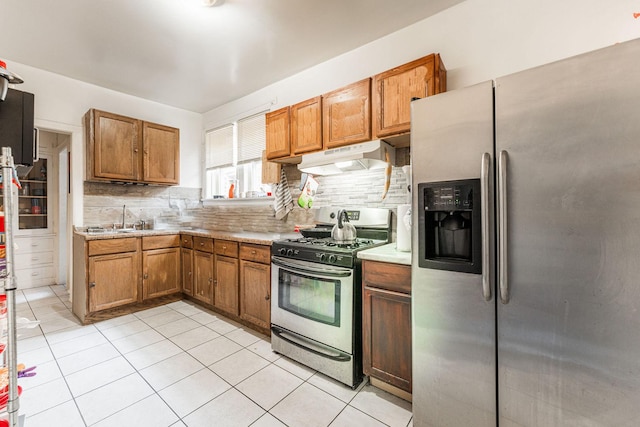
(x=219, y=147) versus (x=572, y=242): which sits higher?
(x=219, y=147)

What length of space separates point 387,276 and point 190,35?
2.71m

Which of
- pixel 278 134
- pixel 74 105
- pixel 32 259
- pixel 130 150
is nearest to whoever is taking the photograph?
pixel 278 134

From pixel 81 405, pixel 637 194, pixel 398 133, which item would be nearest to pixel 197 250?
pixel 81 405

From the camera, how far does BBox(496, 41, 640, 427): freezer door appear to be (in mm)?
972

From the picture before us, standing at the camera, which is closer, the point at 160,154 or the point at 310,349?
the point at 310,349

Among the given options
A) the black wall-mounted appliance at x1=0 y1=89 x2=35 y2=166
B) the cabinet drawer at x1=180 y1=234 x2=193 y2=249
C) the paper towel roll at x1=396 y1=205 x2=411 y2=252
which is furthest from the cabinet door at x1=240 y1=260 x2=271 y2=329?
the black wall-mounted appliance at x1=0 y1=89 x2=35 y2=166

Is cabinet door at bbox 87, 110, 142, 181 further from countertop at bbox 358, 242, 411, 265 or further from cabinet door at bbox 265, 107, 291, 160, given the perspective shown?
countertop at bbox 358, 242, 411, 265

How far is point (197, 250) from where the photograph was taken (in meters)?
3.32

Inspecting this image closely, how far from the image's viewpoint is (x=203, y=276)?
322cm

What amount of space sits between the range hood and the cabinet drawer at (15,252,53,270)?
4746 millimetres

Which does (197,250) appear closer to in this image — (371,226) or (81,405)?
(81,405)

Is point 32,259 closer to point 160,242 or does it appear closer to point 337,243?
point 160,242

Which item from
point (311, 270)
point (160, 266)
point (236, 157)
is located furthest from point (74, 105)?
point (311, 270)

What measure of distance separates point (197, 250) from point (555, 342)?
3332 millimetres
